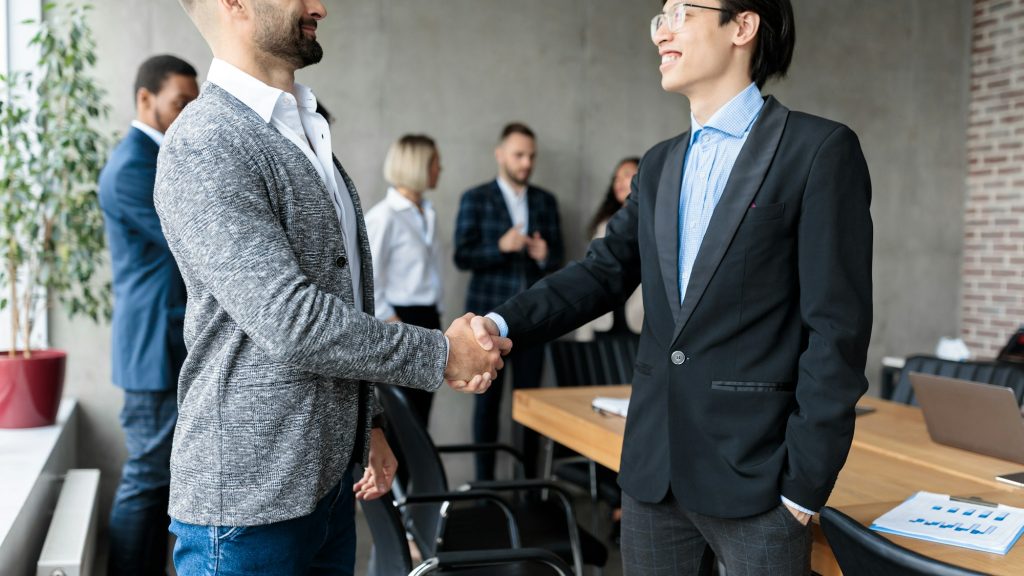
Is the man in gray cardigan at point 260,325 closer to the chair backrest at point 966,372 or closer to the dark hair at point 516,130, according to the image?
the chair backrest at point 966,372

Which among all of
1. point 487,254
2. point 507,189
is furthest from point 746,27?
point 507,189

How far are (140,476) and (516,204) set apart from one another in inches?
104

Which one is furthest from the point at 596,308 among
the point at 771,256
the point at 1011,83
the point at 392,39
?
the point at 1011,83

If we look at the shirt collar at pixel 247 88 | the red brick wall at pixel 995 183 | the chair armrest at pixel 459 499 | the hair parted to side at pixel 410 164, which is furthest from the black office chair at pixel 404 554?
the red brick wall at pixel 995 183

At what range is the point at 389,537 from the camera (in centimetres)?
218

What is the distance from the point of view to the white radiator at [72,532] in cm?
247

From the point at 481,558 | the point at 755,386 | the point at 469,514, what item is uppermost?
the point at 755,386

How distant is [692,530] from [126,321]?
2.34 metres

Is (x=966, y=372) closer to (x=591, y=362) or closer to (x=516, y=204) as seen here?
(x=591, y=362)

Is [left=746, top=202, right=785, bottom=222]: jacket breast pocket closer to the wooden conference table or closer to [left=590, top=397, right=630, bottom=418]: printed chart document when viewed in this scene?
the wooden conference table

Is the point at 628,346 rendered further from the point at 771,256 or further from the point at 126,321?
the point at 771,256

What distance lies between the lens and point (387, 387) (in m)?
2.73

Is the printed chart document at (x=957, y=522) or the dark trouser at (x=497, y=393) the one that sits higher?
the printed chart document at (x=957, y=522)

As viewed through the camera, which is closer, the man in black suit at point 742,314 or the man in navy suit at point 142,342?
the man in black suit at point 742,314
